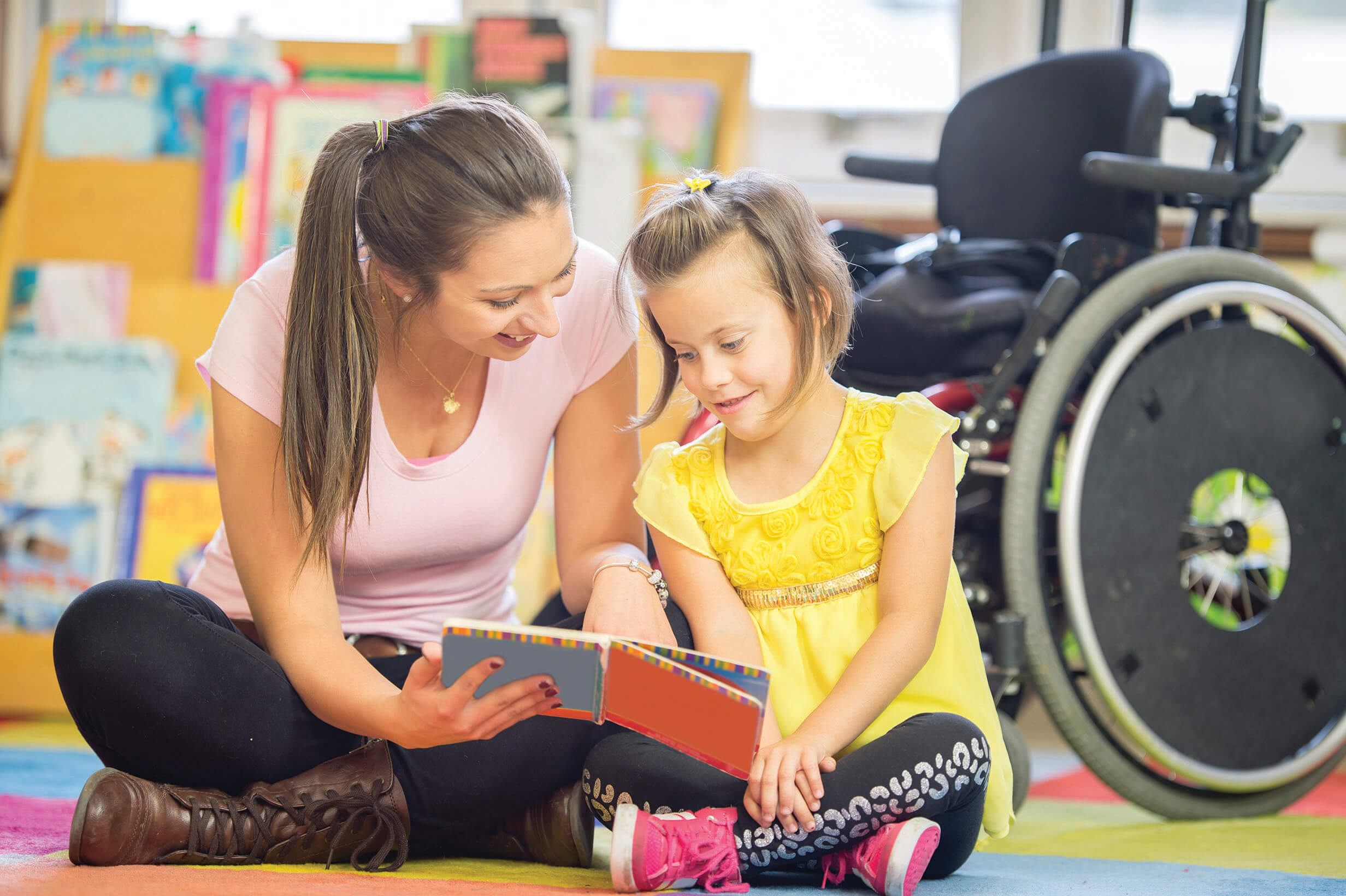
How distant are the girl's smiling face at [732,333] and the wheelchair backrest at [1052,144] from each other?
2.13ft

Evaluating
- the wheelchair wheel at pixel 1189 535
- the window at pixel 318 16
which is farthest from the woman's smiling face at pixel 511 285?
the window at pixel 318 16

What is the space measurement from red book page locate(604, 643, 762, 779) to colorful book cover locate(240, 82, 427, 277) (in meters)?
1.63

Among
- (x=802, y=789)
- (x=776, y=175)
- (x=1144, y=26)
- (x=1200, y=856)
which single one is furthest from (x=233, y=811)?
(x=1144, y=26)

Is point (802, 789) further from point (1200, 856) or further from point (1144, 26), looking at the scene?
point (1144, 26)

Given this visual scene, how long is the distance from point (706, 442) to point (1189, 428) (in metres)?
0.55

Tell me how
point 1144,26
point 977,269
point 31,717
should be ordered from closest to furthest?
point 977,269 < point 31,717 < point 1144,26

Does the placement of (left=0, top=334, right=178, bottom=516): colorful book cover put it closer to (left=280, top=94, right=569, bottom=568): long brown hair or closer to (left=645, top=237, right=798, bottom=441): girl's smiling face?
(left=280, top=94, right=569, bottom=568): long brown hair

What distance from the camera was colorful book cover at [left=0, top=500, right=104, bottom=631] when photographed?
2031 mm

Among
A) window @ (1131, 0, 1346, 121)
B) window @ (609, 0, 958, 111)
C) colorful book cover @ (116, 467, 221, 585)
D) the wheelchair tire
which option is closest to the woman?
the wheelchair tire

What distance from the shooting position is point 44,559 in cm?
206

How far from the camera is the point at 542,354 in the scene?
1.16 meters

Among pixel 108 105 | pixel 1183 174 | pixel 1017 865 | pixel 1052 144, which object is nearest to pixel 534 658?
pixel 1017 865

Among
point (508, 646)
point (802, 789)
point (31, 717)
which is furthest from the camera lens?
point (31, 717)

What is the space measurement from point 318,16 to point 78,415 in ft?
3.28
